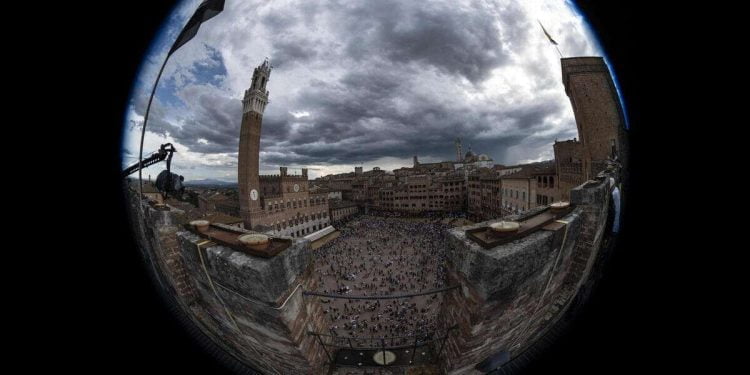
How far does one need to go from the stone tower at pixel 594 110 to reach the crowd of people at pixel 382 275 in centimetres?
840

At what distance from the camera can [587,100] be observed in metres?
3.01

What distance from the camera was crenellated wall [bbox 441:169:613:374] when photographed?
2182mm

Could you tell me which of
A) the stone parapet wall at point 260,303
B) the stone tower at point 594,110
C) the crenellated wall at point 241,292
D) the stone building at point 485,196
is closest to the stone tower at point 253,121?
the crenellated wall at point 241,292

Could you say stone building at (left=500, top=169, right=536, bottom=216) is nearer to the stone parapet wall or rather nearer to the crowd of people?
the stone parapet wall

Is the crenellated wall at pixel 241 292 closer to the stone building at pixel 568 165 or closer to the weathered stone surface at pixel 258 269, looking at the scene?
the weathered stone surface at pixel 258 269

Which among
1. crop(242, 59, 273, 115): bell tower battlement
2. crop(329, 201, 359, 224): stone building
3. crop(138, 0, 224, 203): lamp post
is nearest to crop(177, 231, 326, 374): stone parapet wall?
crop(138, 0, 224, 203): lamp post

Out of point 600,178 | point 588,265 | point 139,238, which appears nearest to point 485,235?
point 588,265

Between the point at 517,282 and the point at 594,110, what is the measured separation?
253cm

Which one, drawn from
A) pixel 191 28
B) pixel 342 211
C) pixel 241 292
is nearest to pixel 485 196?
pixel 241 292

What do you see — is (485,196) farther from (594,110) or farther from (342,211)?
(342,211)

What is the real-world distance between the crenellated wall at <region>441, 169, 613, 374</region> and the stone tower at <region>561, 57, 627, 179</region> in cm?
32

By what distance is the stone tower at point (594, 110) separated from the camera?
2.78 m

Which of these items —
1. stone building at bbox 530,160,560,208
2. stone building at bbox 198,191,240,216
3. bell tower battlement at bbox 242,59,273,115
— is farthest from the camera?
stone building at bbox 530,160,560,208

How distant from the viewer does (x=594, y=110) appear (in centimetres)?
298
